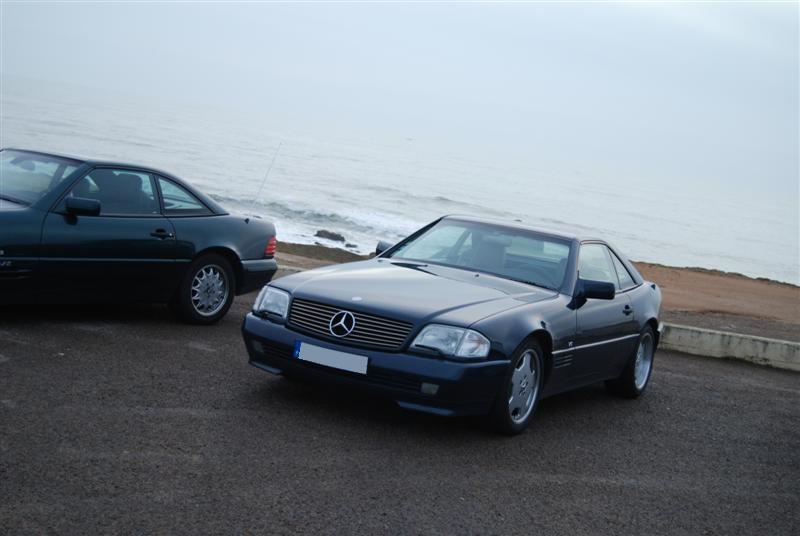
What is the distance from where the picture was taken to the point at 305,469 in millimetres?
5172

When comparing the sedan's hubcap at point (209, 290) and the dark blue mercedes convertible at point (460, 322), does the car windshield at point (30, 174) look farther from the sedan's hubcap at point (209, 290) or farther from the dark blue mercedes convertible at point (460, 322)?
the dark blue mercedes convertible at point (460, 322)

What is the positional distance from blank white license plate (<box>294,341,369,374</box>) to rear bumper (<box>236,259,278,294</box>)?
3216 millimetres

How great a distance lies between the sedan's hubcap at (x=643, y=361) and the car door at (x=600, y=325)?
385 millimetres

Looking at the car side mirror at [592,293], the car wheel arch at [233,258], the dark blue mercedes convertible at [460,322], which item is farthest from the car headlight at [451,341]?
the car wheel arch at [233,258]

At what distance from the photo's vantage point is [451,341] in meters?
5.99

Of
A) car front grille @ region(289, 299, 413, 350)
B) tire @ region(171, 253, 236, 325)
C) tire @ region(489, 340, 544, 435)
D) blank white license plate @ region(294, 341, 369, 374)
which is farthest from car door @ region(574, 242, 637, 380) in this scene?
tire @ region(171, 253, 236, 325)

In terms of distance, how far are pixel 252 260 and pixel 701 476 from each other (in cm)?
479

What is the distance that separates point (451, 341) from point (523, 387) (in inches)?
31.3

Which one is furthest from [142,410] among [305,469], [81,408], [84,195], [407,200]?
[407,200]

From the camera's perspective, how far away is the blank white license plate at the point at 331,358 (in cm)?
598

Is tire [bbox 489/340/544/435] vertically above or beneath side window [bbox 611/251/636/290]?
beneath

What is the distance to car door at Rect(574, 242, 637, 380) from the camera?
7258 mm

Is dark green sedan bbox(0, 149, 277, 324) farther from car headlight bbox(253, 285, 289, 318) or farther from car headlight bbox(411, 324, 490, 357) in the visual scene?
car headlight bbox(411, 324, 490, 357)

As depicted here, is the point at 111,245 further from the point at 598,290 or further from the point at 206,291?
the point at 598,290
